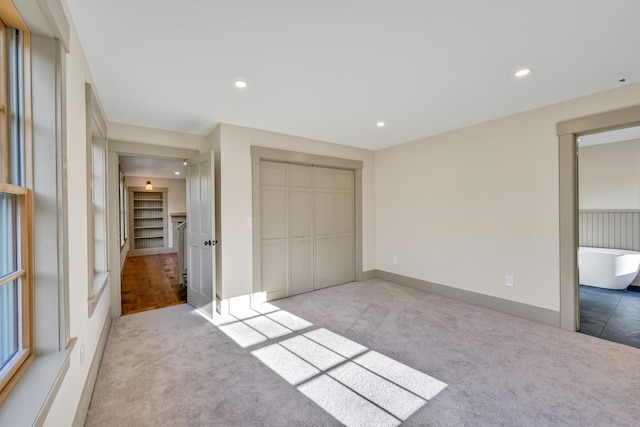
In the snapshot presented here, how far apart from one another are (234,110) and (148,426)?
283 centimetres

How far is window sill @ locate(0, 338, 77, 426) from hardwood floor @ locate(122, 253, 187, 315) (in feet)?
8.89

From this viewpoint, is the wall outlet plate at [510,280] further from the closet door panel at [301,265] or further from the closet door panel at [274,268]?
the closet door panel at [274,268]

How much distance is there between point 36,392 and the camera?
40.4 inches

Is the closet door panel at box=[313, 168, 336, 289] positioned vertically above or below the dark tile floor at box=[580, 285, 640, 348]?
above

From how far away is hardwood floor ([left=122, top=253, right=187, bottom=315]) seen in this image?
3.94 meters

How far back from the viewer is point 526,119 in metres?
3.20

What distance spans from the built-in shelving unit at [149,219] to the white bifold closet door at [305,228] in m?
6.55

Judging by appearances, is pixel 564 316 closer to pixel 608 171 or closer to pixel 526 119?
pixel 526 119

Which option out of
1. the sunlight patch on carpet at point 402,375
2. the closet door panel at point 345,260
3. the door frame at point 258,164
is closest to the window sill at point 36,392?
the sunlight patch on carpet at point 402,375

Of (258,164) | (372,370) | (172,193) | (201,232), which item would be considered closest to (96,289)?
(201,232)

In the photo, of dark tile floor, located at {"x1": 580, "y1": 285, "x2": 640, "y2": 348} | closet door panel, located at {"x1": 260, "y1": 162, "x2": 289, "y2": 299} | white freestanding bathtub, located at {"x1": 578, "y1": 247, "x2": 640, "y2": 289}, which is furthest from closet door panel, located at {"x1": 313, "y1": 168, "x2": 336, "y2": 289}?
white freestanding bathtub, located at {"x1": 578, "y1": 247, "x2": 640, "y2": 289}

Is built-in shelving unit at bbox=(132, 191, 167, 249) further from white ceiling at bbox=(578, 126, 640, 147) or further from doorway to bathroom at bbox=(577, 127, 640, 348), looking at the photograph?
white ceiling at bbox=(578, 126, 640, 147)

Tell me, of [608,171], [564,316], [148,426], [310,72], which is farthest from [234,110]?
[608,171]

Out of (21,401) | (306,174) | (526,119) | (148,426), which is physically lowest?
(148,426)
